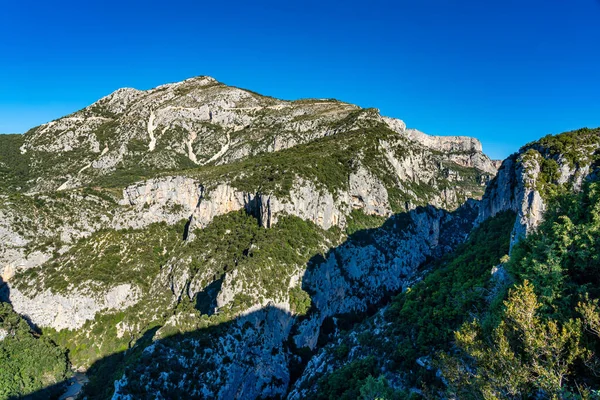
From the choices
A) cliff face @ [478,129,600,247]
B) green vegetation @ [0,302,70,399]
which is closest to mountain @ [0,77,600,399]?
cliff face @ [478,129,600,247]

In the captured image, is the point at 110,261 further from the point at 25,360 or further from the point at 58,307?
the point at 25,360

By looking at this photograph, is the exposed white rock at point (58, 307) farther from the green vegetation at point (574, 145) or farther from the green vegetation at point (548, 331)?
the green vegetation at point (574, 145)

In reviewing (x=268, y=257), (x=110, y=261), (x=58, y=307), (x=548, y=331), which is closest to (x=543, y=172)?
(x=548, y=331)

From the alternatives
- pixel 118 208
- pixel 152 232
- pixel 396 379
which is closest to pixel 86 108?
pixel 118 208

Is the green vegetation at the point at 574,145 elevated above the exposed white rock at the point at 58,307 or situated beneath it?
elevated above

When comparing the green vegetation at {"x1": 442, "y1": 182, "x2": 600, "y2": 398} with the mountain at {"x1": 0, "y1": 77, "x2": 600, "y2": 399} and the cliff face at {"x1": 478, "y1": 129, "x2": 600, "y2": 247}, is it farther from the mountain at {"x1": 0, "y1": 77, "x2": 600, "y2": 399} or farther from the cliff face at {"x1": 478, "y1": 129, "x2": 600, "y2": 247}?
the cliff face at {"x1": 478, "y1": 129, "x2": 600, "y2": 247}

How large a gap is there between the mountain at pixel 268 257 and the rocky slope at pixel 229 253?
0.37m

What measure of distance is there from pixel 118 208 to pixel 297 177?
2161 inches

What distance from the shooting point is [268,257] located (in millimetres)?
67750

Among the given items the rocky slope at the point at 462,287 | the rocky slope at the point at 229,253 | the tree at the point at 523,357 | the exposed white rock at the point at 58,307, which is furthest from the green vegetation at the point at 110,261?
the tree at the point at 523,357

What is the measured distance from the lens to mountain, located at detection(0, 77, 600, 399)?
120 ft

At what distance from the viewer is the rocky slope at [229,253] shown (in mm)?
53469

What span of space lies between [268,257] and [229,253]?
34.9 feet

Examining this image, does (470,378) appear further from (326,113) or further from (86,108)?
(86,108)
